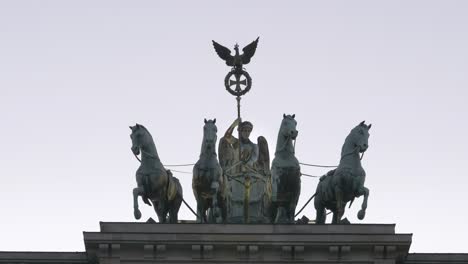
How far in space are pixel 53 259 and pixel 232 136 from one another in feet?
33.4

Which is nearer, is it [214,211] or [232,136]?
[214,211]

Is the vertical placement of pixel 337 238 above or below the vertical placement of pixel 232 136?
below

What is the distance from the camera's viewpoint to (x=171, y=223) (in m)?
61.8

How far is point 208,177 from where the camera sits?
63125 mm

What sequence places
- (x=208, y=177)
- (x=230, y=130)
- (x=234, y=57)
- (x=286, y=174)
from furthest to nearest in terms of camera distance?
(x=234, y=57) < (x=230, y=130) < (x=286, y=174) < (x=208, y=177)

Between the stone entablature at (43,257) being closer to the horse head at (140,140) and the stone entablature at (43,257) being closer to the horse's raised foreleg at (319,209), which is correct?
the horse head at (140,140)

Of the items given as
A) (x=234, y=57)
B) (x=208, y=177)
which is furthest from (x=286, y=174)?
(x=234, y=57)

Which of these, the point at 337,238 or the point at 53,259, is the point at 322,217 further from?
the point at 53,259

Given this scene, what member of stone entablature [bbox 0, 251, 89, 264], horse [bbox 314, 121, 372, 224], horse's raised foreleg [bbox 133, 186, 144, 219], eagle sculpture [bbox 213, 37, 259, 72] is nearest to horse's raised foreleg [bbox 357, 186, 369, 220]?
horse [bbox 314, 121, 372, 224]

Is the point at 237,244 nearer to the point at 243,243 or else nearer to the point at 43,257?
the point at 243,243

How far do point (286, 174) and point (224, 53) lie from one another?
29.1 ft

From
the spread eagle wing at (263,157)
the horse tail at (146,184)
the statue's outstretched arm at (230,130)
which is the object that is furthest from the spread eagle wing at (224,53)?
the horse tail at (146,184)

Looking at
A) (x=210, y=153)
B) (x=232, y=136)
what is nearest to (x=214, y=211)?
(x=210, y=153)

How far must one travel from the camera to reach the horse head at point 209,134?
2479 inches
